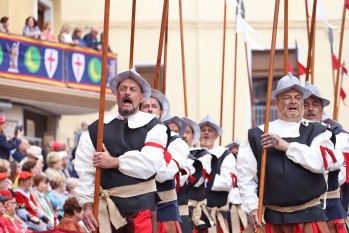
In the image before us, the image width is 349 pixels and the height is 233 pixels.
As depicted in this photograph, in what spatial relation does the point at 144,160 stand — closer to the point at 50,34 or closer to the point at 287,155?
the point at 287,155

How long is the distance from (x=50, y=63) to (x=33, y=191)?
27.0 ft

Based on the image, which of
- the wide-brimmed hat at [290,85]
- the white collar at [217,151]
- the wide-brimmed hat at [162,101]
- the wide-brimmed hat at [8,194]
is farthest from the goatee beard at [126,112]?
the white collar at [217,151]

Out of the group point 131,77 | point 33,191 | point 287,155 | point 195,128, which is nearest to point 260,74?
point 33,191

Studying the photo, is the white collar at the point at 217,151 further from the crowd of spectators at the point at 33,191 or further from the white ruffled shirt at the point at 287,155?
the white ruffled shirt at the point at 287,155

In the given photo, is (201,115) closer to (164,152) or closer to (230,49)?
(230,49)

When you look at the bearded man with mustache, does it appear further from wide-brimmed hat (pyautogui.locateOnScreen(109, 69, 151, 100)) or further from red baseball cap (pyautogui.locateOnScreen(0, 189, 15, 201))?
red baseball cap (pyautogui.locateOnScreen(0, 189, 15, 201))

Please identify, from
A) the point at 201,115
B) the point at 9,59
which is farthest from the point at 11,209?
the point at 201,115

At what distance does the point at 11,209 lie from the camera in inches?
466

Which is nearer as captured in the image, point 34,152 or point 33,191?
point 33,191

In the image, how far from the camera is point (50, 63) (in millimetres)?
21891

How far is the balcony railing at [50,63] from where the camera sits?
68.0 ft

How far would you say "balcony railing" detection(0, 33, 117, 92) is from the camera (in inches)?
816

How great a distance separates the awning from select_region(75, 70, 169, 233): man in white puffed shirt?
12.4m

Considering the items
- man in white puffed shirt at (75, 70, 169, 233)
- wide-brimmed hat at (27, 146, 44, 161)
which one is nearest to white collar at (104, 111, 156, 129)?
man in white puffed shirt at (75, 70, 169, 233)
